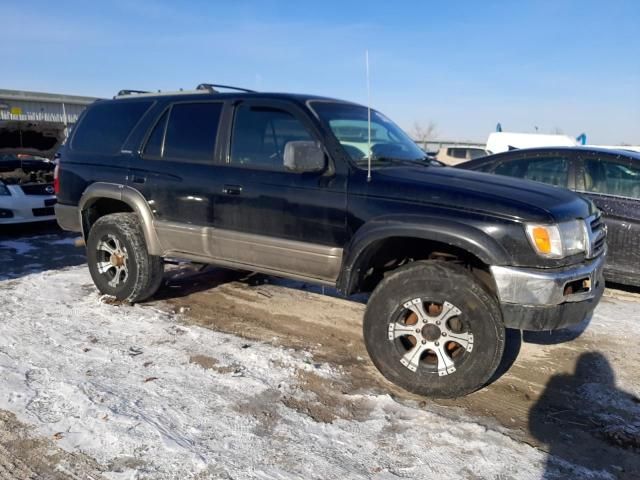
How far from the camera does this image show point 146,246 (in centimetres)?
496

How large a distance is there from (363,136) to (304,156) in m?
0.70

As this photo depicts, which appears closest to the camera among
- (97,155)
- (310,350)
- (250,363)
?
(250,363)

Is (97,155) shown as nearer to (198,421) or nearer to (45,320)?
(45,320)

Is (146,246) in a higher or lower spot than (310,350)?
higher

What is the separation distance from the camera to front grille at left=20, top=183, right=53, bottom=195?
8727 mm

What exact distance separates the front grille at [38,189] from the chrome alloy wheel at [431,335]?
7.46 meters

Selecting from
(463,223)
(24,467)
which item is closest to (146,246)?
(24,467)

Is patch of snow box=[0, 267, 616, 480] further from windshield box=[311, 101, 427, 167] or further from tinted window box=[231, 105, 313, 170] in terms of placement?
windshield box=[311, 101, 427, 167]

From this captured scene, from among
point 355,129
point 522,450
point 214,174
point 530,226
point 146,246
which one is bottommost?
point 522,450

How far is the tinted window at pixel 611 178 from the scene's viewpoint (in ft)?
18.6

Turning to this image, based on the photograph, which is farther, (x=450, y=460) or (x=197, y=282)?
(x=197, y=282)

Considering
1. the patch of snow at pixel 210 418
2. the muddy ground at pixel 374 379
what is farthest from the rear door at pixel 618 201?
the patch of snow at pixel 210 418

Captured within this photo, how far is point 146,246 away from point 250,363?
175cm

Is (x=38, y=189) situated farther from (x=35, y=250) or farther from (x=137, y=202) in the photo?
(x=137, y=202)
